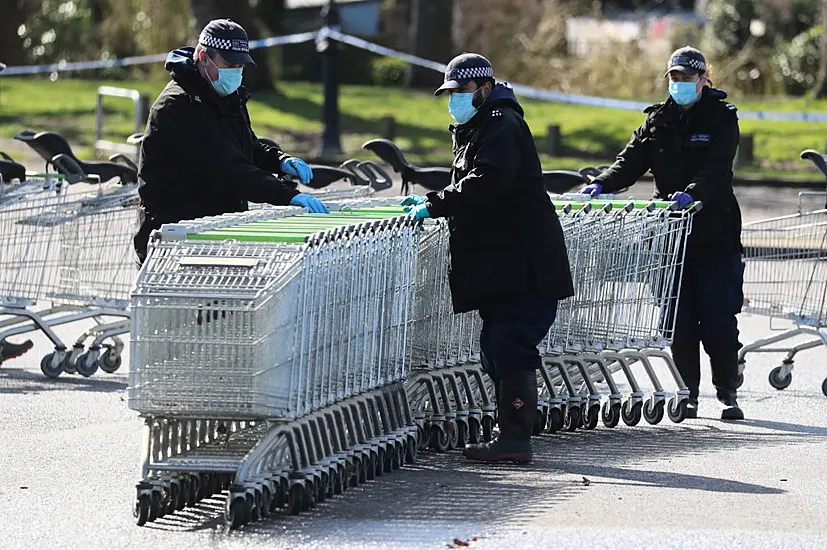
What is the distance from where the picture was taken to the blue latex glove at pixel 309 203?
817cm

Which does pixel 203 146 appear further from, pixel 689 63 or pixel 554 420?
pixel 689 63

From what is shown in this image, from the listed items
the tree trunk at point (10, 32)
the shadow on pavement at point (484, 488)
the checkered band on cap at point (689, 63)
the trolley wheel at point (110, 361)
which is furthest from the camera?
the tree trunk at point (10, 32)

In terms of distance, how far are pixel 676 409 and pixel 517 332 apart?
6.43 feet

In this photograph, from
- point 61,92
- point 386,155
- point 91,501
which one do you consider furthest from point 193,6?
point 91,501

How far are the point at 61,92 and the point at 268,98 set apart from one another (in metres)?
4.26

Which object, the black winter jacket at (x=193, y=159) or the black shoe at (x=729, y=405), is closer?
the black winter jacket at (x=193, y=159)

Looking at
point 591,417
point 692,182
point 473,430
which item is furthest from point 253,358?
point 692,182

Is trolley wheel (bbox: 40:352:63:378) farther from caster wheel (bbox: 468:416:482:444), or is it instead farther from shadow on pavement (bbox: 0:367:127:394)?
caster wheel (bbox: 468:416:482:444)

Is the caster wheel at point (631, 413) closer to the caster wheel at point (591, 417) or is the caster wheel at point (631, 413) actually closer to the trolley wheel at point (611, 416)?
A: the trolley wheel at point (611, 416)

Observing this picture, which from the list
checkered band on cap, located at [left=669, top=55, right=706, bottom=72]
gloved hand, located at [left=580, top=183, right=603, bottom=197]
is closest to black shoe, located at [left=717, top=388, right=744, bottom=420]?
gloved hand, located at [left=580, top=183, right=603, bottom=197]

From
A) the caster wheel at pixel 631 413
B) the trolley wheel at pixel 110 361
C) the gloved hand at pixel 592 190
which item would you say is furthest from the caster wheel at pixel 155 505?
the trolley wheel at pixel 110 361

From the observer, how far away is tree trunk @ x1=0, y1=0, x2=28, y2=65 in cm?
3550

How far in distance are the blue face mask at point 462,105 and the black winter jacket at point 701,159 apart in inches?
86.7

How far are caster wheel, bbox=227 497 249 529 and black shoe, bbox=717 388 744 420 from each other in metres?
4.15
